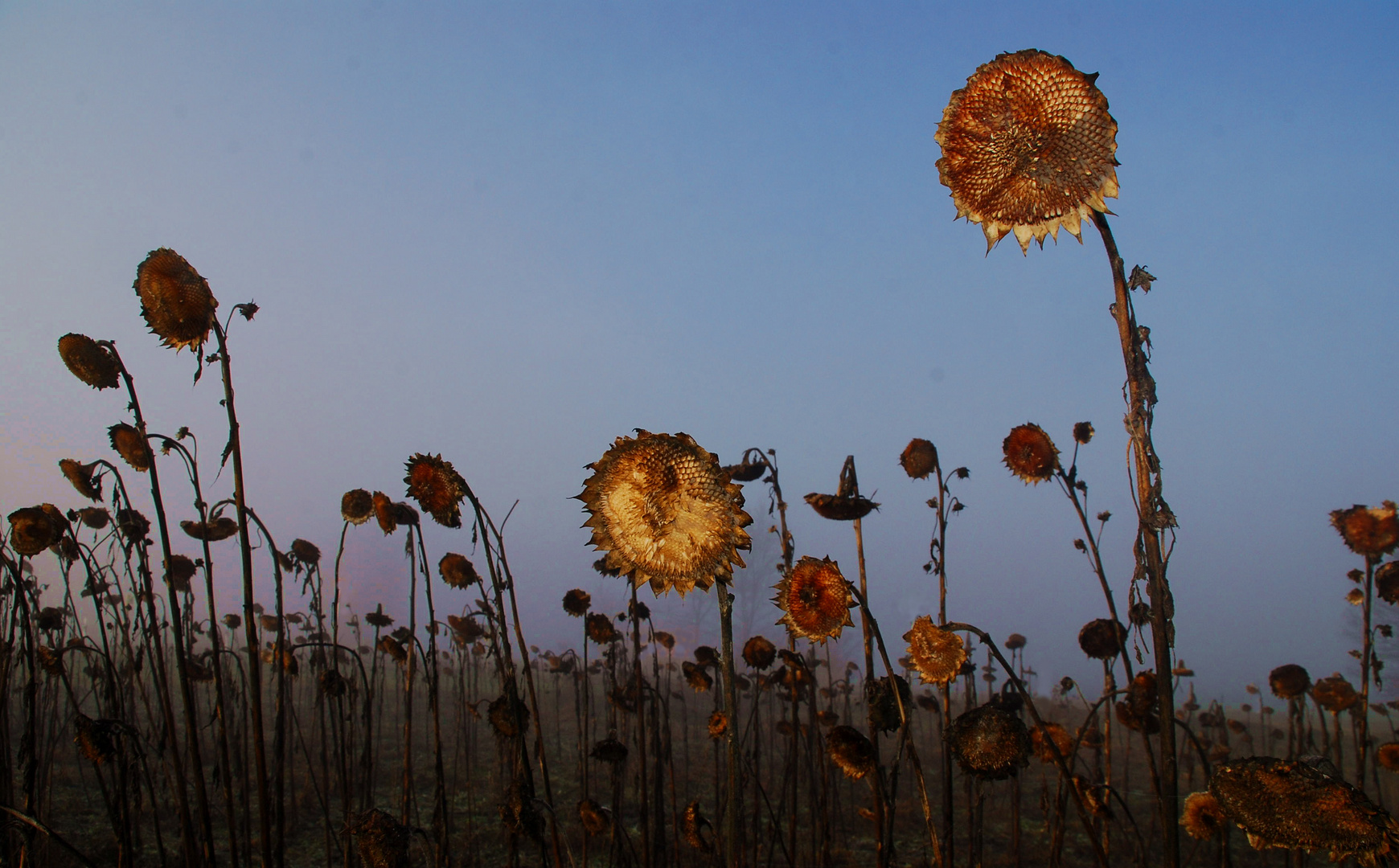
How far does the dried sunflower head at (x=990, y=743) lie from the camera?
2717mm

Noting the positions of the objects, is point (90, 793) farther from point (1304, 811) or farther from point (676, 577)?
point (1304, 811)

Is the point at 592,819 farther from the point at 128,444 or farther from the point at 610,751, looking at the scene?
the point at 128,444

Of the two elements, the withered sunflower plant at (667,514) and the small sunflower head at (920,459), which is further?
the small sunflower head at (920,459)

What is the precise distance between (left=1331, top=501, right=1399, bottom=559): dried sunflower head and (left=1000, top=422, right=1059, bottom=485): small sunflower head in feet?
7.44

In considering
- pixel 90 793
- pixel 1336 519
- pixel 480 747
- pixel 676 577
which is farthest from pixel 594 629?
pixel 480 747

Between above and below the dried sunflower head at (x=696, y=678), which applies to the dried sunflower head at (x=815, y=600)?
above

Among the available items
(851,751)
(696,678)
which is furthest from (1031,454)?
(696,678)

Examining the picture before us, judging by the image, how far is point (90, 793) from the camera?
9.05 metres

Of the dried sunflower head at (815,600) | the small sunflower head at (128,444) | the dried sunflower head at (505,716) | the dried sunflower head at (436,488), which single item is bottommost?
the dried sunflower head at (505,716)

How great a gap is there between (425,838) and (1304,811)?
3061mm

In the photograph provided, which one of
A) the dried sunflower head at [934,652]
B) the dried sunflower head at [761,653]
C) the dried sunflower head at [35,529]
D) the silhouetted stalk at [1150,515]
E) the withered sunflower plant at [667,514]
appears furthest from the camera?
the dried sunflower head at [761,653]

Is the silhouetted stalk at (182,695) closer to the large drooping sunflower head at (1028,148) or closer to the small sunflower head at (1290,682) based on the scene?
the large drooping sunflower head at (1028,148)

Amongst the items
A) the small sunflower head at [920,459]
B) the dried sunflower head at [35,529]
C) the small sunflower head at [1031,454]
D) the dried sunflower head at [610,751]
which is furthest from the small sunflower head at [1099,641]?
the dried sunflower head at [35,529]

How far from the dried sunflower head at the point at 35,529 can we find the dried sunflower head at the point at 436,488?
6.78 feet
